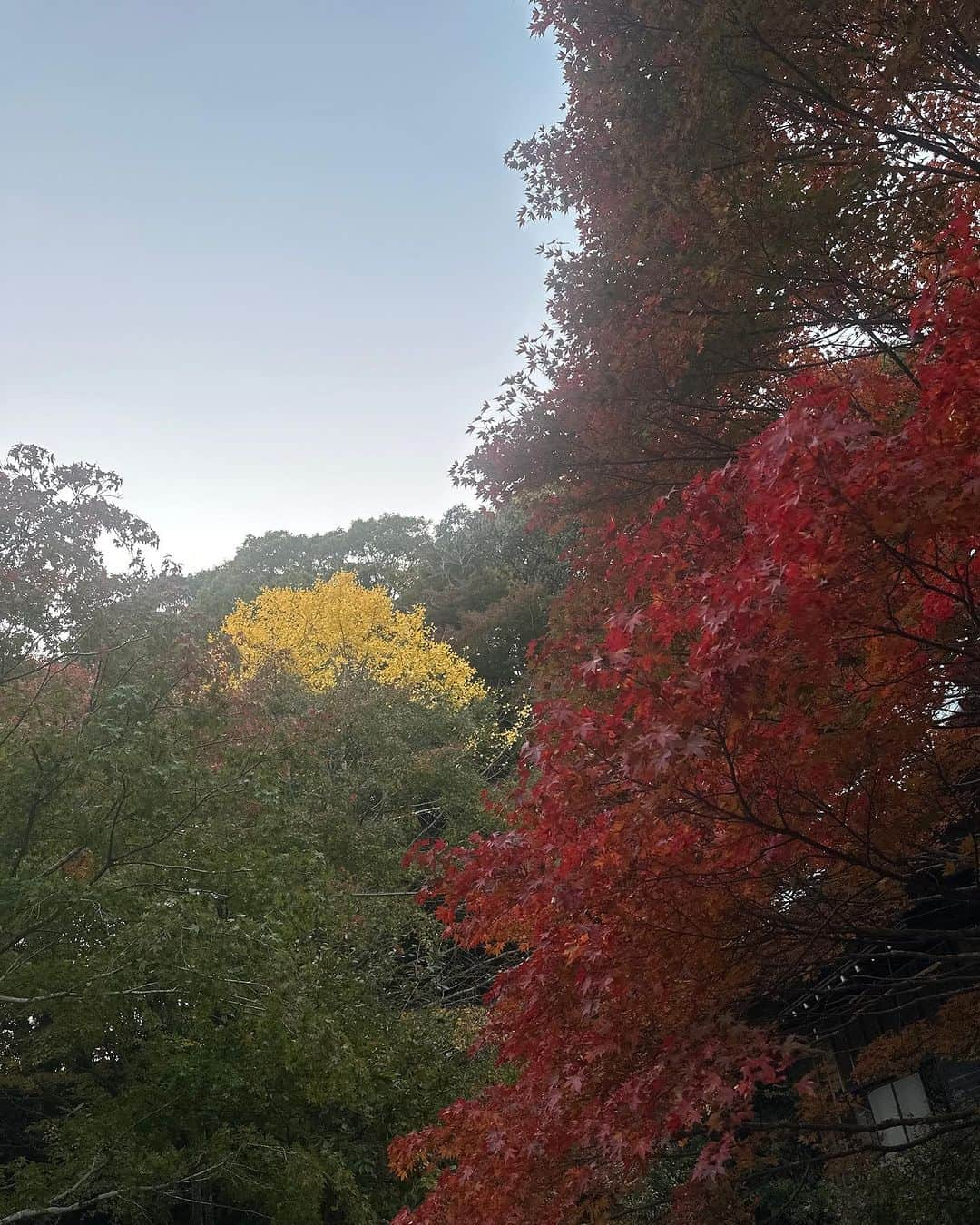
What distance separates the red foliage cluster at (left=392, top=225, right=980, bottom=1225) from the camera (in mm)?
3121

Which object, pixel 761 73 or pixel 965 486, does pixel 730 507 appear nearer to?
pixel 965 486

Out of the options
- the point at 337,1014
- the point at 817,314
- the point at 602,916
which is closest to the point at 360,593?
the point at 337,1014

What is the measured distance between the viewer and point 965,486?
2869 millimetres

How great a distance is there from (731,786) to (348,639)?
1932cm

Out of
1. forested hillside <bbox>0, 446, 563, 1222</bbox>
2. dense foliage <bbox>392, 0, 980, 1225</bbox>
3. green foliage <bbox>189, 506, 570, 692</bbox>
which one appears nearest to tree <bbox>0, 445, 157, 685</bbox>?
forested hillside <bbox>0, 446, 563, 1222</bbox>

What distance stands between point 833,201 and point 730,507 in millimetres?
2238

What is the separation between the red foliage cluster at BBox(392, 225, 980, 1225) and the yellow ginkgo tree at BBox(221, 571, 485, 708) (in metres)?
16.4

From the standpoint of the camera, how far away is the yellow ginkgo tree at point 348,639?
22.2 metres

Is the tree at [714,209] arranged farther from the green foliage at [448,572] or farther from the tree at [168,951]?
the green foliage at [448,572]

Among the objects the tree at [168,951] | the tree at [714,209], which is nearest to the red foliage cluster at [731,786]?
the tree at [714,209]

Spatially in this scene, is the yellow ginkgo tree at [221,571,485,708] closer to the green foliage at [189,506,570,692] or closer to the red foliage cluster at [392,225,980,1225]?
the green foliage at [189,506,570,692]

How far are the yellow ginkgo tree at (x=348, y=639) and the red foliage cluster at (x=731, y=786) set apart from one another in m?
16.4

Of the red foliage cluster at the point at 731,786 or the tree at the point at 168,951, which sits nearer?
the red foliage cluster at the point at 731,786

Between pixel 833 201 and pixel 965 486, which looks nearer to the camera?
pixel 965 486
